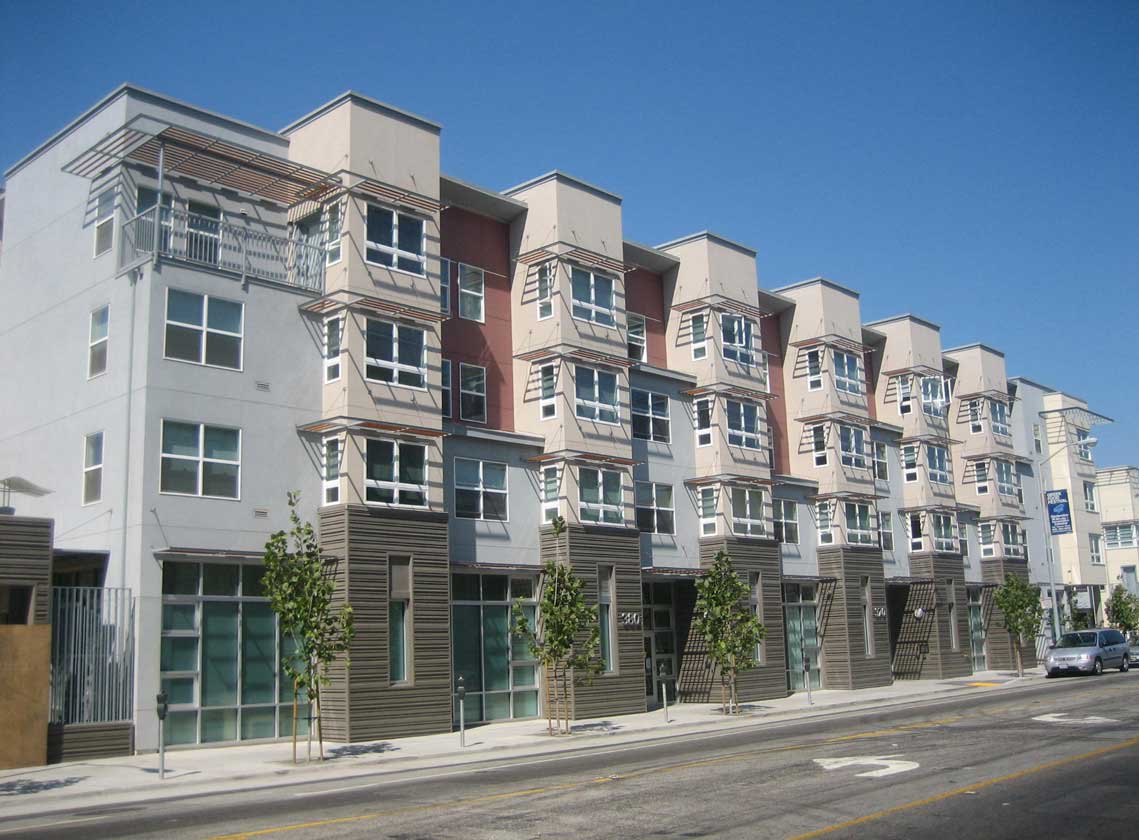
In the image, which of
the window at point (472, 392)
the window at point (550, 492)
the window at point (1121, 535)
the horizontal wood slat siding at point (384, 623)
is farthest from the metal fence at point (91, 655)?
the window at point (1121, 535)

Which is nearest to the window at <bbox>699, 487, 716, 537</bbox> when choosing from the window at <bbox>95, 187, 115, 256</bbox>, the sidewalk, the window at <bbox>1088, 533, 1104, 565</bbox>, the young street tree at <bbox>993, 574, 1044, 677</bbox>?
the sidewalk

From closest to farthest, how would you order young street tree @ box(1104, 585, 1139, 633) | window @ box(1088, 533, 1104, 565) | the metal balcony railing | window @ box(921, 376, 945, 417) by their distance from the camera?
the metal balcony railing → window @ box(921, 376, 945, 417) → young street tree @ box(1104, 585, 1139, 633) → window @ box(1088, 533, 1104, 565)

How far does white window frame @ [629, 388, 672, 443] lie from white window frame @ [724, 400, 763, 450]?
90.3 inches

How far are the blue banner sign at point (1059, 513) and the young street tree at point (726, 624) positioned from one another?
24.7 metres

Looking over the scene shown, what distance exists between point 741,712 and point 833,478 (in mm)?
14106

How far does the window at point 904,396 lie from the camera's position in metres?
50.2

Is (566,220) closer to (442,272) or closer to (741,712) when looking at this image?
(442,272)

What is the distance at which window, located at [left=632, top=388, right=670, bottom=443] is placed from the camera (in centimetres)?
3694

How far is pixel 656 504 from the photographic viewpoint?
1458 inches

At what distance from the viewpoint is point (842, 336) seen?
45406 mm

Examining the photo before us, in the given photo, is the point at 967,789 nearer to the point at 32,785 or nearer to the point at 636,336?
the point at 32,785

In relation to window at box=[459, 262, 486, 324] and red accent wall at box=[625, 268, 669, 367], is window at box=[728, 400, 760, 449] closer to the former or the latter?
red accent wall at box=[625, 268, 669, 367]

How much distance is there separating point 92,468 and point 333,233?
26.7ft

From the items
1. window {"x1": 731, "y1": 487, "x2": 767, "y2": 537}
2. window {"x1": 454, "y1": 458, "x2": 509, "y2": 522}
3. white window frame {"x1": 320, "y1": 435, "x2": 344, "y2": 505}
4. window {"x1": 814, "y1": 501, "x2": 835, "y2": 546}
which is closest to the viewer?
white window frame {"x1": 320, "y1": 435, "x2": 344, "y2": 505}
